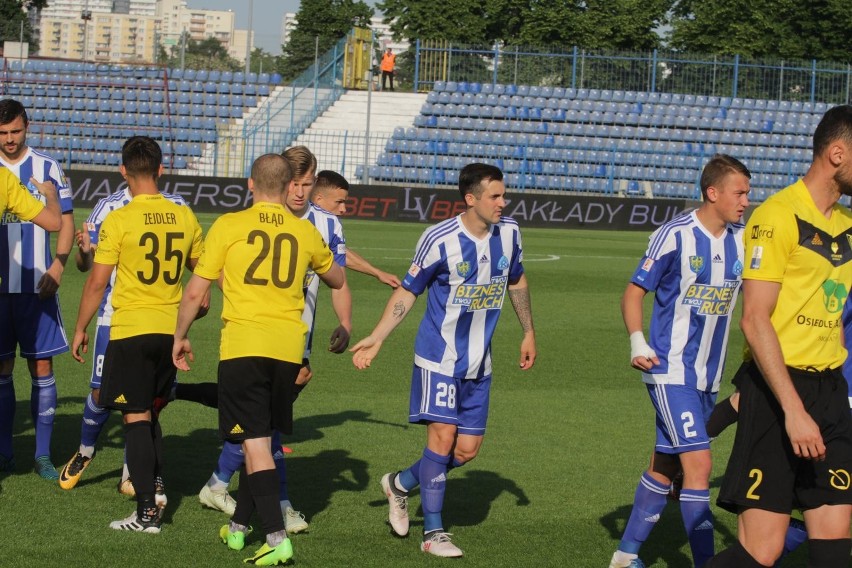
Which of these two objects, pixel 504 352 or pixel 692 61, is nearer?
pixel 504 352

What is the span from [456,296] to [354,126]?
33194 mm

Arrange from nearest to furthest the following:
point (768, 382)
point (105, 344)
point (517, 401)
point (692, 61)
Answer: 1. point (768, 382)
2. point (105, 344)
3. point (517, 401)
4. point (692, 61)

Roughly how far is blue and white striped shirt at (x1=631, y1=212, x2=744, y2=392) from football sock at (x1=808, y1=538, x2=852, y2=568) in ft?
4.55

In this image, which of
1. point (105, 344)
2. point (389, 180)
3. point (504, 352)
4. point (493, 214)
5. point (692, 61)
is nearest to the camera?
point (493, 214)

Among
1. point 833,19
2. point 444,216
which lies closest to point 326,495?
point 444,216

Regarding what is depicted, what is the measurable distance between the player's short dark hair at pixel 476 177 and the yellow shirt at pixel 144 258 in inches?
57.6

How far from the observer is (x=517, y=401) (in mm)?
9930

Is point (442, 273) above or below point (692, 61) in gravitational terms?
below

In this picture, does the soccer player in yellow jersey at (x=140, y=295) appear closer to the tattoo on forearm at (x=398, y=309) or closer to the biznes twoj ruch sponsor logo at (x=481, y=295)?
the tattoo on forearm at (x=398, y=309)

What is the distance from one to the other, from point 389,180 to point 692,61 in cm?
1147

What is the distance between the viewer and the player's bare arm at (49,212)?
6.33 m

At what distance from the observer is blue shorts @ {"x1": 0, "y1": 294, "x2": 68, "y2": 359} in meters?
7.14

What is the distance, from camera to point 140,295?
616cm

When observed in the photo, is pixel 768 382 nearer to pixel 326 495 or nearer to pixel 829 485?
pixel 829 485
